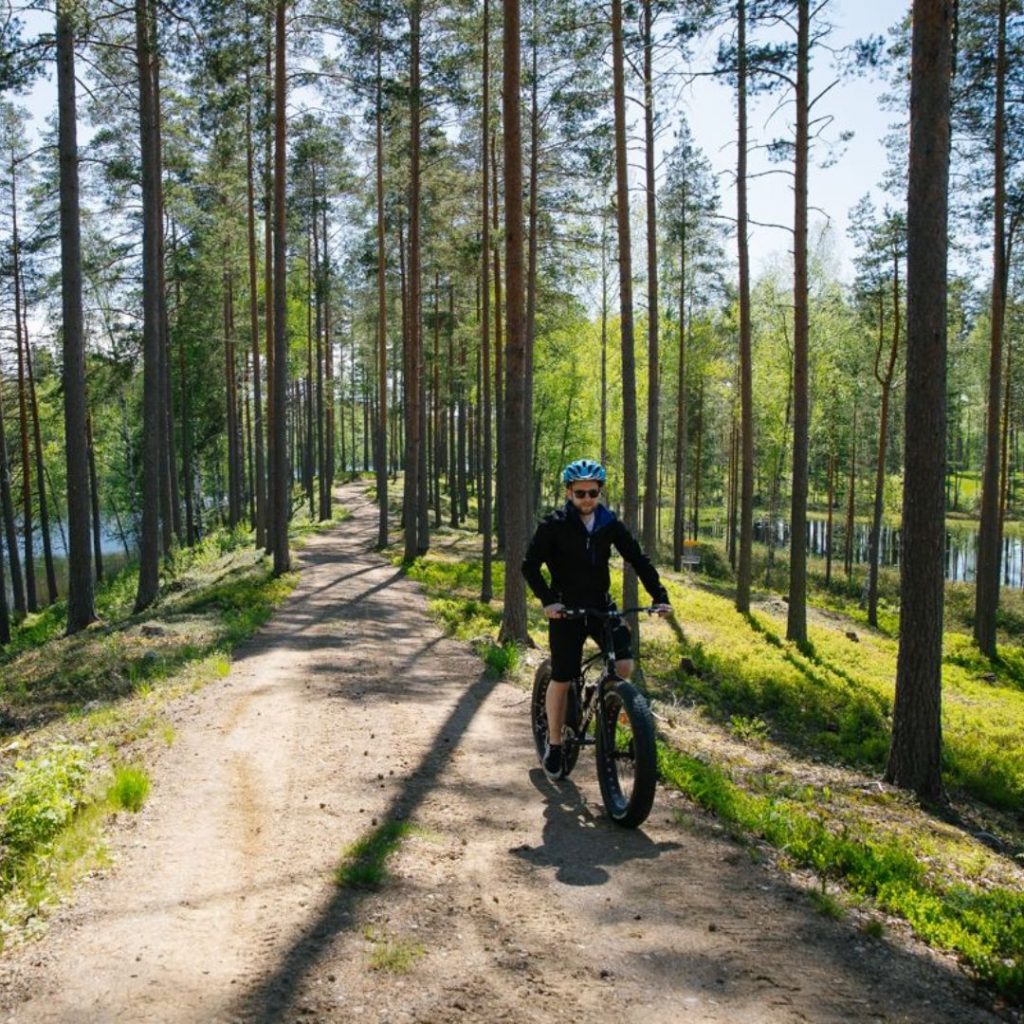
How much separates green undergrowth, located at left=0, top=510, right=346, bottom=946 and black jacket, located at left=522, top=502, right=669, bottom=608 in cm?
338

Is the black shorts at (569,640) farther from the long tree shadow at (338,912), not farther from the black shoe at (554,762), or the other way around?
the long tree shadow at (338,912)

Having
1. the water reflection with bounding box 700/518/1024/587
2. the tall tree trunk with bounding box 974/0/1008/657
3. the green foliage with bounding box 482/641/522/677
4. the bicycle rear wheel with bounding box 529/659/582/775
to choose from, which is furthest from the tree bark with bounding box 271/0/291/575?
the water reflection with bounding box 700/518/1024/587

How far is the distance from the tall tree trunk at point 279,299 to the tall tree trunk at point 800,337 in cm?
1077

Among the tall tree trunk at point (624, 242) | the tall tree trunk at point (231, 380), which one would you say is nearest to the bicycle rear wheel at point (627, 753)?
the tall tree trunk at point (624, 242)

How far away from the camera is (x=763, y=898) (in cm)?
452

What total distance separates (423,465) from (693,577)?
1090 centimetres

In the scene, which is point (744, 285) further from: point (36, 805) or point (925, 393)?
point (36, 805)

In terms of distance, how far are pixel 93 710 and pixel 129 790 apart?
3.96 m

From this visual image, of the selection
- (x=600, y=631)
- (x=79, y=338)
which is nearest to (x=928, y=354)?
(x=600, y=631)

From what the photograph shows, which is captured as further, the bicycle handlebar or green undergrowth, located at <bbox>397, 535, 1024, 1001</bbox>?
the bicycle handlebar

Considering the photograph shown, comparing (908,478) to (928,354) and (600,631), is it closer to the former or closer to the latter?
(928,354)

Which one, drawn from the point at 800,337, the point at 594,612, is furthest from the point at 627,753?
the point at 800,337

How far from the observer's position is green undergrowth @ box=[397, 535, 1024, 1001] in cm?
473

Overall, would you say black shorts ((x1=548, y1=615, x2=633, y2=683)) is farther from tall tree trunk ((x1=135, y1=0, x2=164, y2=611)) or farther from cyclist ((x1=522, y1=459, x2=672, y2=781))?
tall tree trunk ((x1=135, y1=0, x2=164, y2=611))
